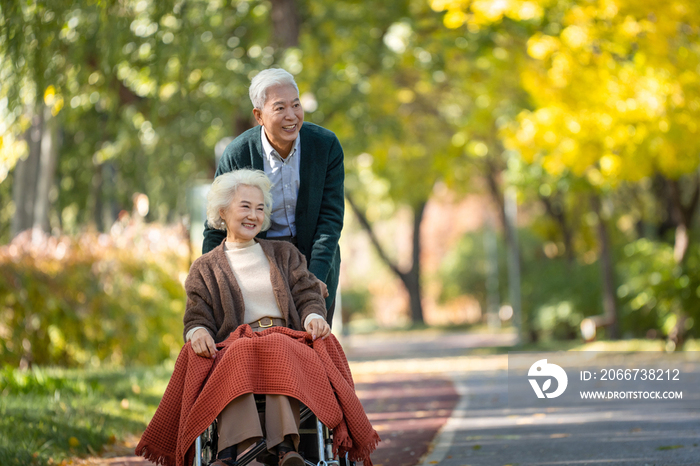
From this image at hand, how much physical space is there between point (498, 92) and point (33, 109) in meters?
11.9

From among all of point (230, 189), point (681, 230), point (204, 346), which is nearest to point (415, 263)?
point (681, 230)

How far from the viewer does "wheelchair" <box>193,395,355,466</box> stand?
4114mm

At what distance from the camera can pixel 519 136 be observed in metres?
15.7

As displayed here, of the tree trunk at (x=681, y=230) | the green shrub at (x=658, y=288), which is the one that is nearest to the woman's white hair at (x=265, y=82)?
the tree trunk at (x=681, y=230)

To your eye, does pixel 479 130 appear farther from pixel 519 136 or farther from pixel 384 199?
pixel 384 199

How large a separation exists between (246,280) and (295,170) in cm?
74

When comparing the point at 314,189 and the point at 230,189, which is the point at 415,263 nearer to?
the point at 314,189

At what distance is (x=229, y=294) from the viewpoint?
454 centimetres

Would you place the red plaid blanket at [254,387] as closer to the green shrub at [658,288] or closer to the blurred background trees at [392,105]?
the blurred background trees at [392,105]

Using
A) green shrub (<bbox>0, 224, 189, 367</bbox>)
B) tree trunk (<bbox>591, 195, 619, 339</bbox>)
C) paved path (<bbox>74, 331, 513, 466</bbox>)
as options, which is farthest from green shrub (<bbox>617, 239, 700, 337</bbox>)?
green shrub (<bbox>0, 224, 189, 367</bbox>)

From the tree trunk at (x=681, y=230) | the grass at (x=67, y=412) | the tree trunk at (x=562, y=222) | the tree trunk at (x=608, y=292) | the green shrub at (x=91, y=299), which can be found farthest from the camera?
the tree trunk at (x=562, y=222)

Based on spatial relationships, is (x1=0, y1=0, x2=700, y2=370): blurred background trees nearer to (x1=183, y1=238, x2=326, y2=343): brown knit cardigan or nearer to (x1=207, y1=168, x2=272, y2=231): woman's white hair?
(x1=207, y1=168, x2=272, y2=231): woman's white hair

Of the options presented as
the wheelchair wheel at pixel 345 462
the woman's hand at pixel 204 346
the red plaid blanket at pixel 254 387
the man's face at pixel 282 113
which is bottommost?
the wheelchair wheel at pixel 345 462

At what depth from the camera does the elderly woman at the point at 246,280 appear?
4.52 metres
